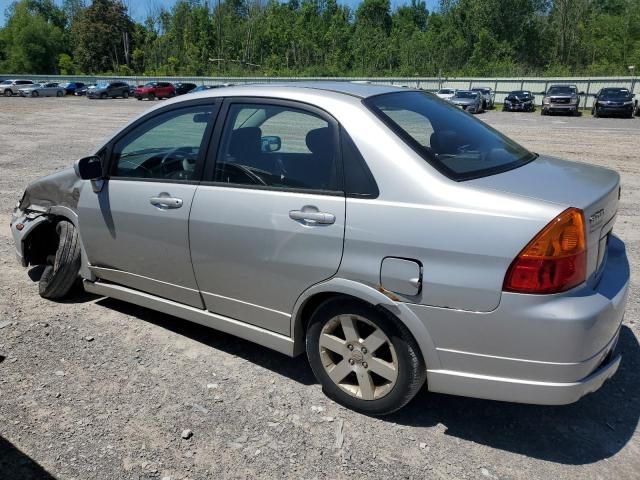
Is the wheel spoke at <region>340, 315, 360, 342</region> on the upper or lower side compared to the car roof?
lower

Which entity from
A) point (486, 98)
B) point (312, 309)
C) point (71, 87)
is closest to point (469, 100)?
point (486, 98)

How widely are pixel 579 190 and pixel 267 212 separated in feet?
5.41

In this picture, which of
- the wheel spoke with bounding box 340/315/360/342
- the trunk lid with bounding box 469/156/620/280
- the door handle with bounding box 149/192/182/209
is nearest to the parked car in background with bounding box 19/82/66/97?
the door handle with bounding box 149/192/182/209

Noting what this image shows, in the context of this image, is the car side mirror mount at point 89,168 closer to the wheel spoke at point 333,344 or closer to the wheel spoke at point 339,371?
the wheel spoke at point 333,344

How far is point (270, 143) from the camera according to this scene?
354 cm

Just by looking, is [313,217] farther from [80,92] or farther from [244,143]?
[80,92]

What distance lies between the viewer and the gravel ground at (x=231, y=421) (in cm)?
272

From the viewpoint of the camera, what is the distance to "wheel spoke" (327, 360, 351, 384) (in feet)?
10.1

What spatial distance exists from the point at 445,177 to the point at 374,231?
0.44 metres

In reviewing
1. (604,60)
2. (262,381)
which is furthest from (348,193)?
(604,60)

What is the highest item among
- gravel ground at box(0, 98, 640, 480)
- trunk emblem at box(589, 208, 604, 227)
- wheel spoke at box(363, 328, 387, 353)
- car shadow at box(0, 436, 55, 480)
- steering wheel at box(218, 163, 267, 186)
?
steering wheel at box(218, 163, 267, 186)

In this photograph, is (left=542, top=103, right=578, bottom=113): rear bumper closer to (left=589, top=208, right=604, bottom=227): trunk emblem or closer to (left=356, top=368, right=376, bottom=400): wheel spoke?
(left=589, top=208, right=604, bottom=227): trunk emblem

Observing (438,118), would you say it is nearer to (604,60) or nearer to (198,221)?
(198,221)

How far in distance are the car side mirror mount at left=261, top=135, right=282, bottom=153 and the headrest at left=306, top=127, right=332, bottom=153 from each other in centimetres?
35
